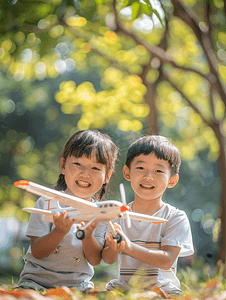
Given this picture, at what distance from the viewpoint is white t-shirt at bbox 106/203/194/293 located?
2.70 feet

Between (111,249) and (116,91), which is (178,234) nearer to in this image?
(111,249)

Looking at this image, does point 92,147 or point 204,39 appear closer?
point 92,147

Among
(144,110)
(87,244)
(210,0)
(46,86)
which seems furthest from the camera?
(46,86)

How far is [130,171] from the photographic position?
2.98 ft

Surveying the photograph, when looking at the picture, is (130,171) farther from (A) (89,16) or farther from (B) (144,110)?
(B) (144,110)

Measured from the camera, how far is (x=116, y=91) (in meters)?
1.75

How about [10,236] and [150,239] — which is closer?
[150,239]

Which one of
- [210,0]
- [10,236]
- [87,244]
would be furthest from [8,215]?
[210,0]

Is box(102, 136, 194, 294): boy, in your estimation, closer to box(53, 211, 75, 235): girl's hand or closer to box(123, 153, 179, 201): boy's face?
box(123, 153, 179, 201): boy's face

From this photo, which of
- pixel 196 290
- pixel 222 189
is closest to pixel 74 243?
pixel 196 290

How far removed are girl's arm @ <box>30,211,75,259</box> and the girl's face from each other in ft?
0.42

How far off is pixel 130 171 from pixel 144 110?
82cm

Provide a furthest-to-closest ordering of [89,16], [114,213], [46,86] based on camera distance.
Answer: [46,86] → [89,16] → [114,213]

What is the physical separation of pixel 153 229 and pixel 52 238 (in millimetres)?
274
